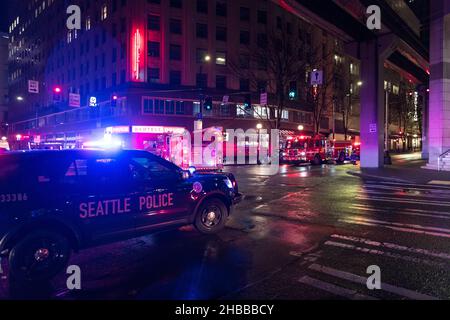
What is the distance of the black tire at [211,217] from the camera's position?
24.9 feet

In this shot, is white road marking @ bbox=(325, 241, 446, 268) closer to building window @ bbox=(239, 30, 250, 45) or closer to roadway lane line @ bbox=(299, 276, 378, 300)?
roadway lane line @ bbox=(299, 276, 378, 300)

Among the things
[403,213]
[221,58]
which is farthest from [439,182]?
[221,58]

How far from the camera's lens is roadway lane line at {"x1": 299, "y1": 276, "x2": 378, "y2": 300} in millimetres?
4559

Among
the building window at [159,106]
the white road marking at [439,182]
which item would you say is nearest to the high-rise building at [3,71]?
the building window at [159,106]

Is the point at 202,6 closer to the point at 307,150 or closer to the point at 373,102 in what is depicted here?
the point at 307,150

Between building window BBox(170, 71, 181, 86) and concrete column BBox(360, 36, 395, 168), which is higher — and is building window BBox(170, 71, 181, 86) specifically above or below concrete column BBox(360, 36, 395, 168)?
above

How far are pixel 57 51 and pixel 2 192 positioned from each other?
67.1 meters

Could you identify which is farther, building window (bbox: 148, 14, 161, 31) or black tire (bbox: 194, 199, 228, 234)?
building window (bbox: 148, 14, 161, 31)

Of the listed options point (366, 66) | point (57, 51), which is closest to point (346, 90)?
point (366, 66)

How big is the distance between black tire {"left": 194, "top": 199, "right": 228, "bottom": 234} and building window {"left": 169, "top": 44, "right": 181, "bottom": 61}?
39.6 m

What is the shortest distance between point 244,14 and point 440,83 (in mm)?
30656

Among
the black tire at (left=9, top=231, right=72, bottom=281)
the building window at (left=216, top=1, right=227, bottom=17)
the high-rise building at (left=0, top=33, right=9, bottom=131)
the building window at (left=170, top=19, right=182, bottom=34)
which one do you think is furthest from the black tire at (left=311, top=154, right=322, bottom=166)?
the high-rise building at (left=0, top=33, right=9, bottom=131)

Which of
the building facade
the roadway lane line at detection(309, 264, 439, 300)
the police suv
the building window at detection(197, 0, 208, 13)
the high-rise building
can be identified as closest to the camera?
the roadway lane line at detection(309, 264, 439, 300)

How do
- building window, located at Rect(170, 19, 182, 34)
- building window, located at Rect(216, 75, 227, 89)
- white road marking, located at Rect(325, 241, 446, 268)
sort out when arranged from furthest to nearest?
building window, located at Rect(216, 75, 227, 89), building window, located at Rect(170, 19, 182, 34), white road marking, located at Rect(325, 241, 446, 268)
